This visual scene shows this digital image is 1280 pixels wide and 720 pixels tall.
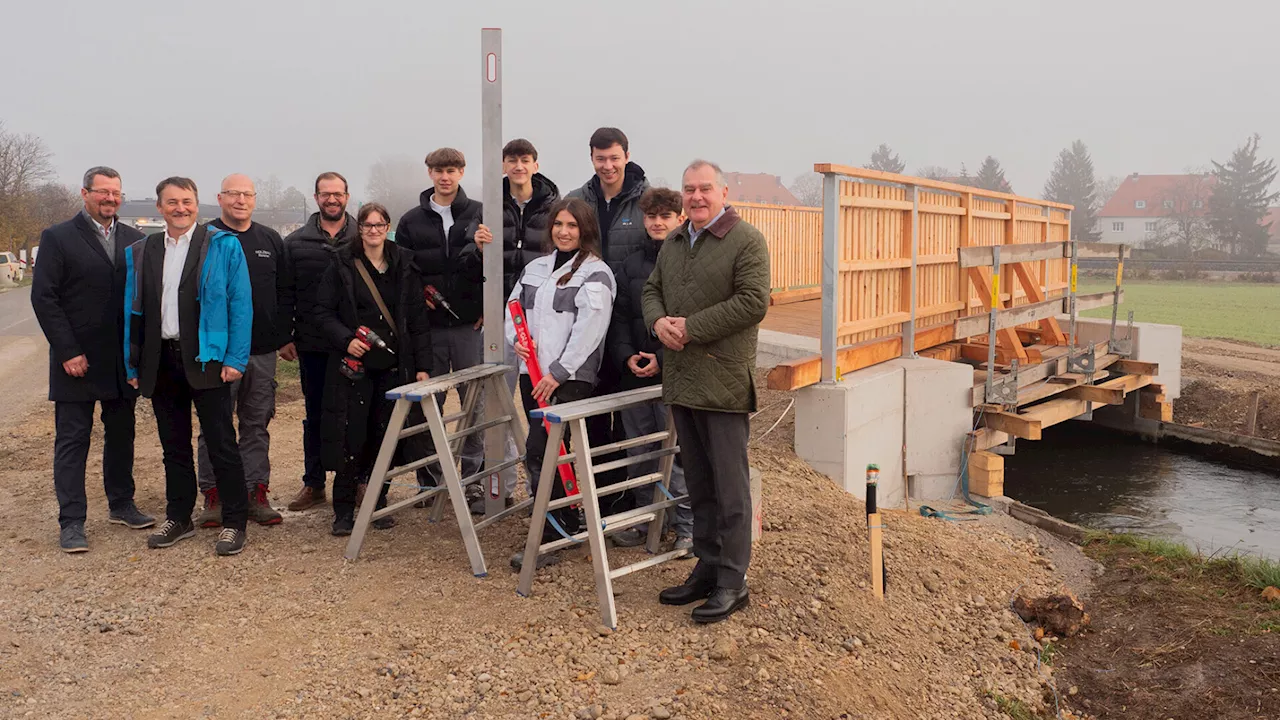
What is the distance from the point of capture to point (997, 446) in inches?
411

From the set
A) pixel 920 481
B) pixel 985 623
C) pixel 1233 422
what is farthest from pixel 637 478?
pixel 1233 422

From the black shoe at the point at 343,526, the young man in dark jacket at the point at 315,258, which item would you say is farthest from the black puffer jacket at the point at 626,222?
the black shoe at the point at 343,526

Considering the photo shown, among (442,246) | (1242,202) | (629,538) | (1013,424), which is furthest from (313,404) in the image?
(1242,202)

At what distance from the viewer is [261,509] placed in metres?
6.13

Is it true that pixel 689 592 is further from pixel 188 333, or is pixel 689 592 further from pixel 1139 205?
pixel 1139 205

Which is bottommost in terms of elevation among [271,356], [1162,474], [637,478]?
A: [1162,474]

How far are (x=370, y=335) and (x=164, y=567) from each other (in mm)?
1659

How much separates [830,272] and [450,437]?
160 inches

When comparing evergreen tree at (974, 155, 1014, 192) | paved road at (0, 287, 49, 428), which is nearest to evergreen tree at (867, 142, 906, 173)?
evergreen tree at (974, 155, 1014, 192)

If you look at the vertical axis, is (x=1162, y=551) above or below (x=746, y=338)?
below

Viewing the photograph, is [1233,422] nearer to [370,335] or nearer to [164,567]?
[370,335]

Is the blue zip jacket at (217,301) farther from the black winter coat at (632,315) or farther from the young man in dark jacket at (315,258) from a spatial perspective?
the black winter coat at (632,315)

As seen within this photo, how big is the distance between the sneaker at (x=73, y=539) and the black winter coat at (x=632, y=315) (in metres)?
3.24

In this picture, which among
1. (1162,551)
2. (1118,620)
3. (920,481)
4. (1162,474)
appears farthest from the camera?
(1162,474)
